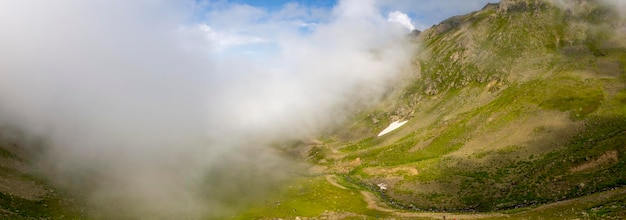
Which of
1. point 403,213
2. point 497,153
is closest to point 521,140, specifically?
point 497,153

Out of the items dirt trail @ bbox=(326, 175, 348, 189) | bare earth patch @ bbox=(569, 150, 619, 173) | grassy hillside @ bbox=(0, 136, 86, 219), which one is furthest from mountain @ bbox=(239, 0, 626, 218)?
grassy hillside @ bbox=(0, 136, 86, 219)

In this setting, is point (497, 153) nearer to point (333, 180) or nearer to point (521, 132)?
point (521, 132)

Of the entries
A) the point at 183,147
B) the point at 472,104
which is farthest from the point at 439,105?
the point at 183,147

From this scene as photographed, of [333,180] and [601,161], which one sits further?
[333,180]

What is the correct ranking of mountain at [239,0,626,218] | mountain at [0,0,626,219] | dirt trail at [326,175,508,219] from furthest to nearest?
mountain at [239,0,626,218], mountain at [0,0,626,219], dirt trail at [326,175,508,219]

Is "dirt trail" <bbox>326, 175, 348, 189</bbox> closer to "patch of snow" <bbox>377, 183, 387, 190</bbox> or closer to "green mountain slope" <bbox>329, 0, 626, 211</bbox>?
"green mountain slope" <bbox>329, 0, 626, 211</bbox>

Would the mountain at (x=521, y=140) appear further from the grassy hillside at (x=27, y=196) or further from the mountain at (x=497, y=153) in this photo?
the grassy hillside at (x=27, y=196)

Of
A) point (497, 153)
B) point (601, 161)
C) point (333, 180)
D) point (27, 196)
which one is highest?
point (497, 153)

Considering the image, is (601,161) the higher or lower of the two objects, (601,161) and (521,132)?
the lower

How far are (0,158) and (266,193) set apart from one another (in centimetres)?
7302

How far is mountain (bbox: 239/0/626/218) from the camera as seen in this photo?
9450 centimetres

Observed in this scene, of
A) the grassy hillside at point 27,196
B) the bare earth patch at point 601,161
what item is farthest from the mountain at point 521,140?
the grassy hillside at point 27,196

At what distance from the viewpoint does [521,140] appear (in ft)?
407

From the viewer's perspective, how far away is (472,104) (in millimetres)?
171000
